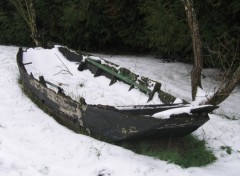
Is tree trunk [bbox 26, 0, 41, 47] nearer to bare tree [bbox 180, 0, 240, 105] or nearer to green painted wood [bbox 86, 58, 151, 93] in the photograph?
green painted wood [bbox 86, 58, 151, 93]

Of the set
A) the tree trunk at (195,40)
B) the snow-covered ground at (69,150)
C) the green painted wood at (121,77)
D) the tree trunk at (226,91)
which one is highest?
the tree trunk at (195,40)

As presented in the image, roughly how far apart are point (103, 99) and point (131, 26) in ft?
14.5

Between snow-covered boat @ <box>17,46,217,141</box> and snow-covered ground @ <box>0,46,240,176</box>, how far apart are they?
242 millimetres

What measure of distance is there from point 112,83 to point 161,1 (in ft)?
9.28

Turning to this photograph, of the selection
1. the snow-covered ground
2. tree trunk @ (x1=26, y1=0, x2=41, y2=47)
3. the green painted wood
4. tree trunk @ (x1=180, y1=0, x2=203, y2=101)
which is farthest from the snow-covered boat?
tree trunk @ (x1=26, y1=0, x2=41, y2=47)

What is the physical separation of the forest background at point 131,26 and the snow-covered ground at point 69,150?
1.81 metres

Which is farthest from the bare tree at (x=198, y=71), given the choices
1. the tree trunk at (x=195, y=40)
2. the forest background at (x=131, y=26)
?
the forest background at (x=131, y=26)

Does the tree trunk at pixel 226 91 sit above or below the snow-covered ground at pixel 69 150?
above

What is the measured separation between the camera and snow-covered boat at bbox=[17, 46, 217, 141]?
4922 mm

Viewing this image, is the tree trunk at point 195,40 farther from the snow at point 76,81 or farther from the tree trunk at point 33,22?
the tree trunk at point 33,22

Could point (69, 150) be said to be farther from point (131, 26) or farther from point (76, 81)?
point (131, 26)

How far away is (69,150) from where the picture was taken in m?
5.31

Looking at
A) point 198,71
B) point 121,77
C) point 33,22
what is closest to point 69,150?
point 121,77

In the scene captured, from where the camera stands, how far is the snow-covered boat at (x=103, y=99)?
4.92 metres
